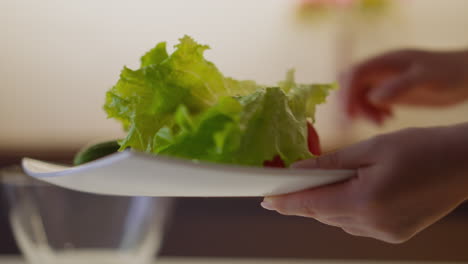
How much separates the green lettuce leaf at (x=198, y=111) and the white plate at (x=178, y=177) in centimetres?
3

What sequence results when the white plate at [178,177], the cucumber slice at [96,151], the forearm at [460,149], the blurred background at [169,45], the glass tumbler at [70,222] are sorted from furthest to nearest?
the blurred background at [169,45], the glass tumbler at [70,222], the cucumber slice at [96,151], the forearm at [460,149], the white plate at [178,177]

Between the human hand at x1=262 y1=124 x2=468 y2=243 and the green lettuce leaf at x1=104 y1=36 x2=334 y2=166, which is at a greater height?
the green lettuce leaf at x1=104 y1=36 x2=334 y2=166

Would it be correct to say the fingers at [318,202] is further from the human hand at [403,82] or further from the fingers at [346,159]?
the human hand at [403,82]

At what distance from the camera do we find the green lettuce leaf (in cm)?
42

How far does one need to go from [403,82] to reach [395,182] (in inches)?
17.9

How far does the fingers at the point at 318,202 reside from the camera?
16.1 inches

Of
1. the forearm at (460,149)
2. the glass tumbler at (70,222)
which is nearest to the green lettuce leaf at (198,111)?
the forearm at (460,149)

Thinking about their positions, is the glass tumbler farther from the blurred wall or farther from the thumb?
the blurred wall

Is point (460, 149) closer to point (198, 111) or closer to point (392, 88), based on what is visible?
point (198, 111)

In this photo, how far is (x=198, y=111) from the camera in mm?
505

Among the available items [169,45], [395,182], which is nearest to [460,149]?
[395,182]

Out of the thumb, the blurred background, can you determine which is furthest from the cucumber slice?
the blurred background

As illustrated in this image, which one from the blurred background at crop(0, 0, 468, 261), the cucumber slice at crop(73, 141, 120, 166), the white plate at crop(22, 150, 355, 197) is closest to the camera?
the white plate at crop(22, 150, 355, 197)

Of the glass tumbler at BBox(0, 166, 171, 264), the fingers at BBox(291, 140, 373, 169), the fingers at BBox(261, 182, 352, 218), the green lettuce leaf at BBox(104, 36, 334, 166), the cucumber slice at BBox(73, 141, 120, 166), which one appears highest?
the green lettuce leaf at BBox(104, 36, 334, 166)
